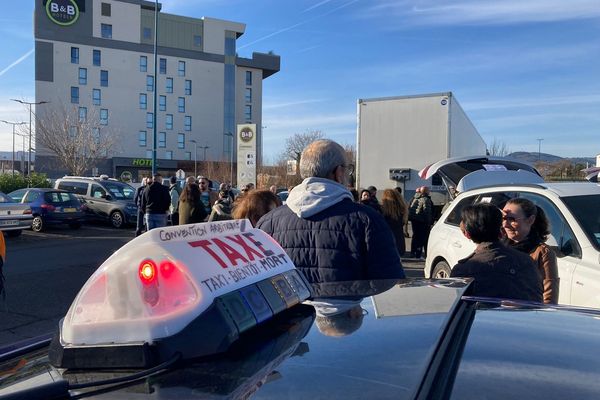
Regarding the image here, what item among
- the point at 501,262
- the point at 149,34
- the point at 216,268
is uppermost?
the point at 149,34

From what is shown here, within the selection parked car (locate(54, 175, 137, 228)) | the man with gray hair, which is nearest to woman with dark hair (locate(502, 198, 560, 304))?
the man with gray hair

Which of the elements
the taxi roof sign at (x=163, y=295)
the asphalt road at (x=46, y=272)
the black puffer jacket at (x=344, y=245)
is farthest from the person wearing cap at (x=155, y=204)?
the taxi roof sign at (x=163, y=295)

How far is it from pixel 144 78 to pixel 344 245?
68.1m

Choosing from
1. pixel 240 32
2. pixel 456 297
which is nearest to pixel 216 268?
pixel 456 297

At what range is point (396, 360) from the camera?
135cm

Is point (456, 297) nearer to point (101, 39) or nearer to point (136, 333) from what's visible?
point (136, 333)

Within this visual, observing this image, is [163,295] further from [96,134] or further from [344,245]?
[96,134]

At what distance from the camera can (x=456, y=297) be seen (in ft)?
6.81

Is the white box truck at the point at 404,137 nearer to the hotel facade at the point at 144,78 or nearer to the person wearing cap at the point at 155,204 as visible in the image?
the person wearing cap at the point at 155,204

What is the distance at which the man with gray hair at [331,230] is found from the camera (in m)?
2.79

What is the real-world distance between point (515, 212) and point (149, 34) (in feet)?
222

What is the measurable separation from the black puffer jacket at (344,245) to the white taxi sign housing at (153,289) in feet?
3.99

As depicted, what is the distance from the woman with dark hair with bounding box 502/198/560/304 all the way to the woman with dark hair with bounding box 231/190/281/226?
2258mm

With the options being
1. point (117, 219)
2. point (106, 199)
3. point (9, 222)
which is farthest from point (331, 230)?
point (106, 199)
